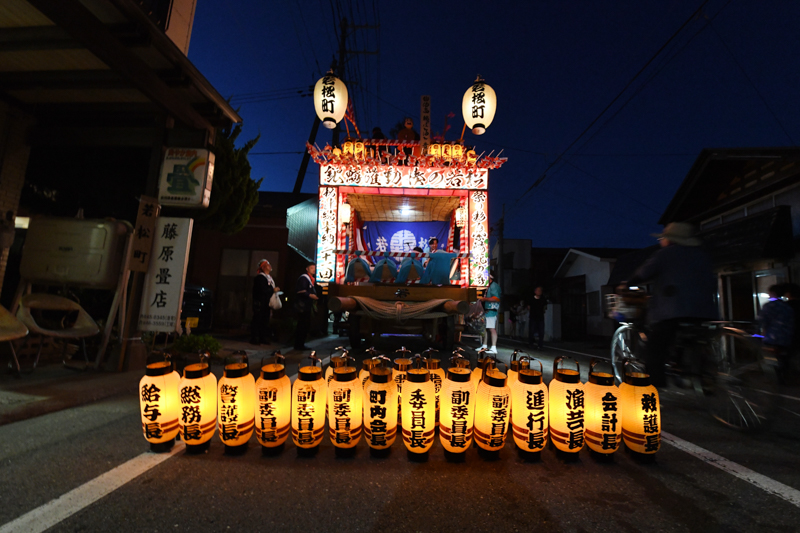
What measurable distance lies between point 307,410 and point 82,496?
1.21 metres

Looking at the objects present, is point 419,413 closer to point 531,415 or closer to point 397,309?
point 531,415

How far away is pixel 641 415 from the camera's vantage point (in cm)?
244

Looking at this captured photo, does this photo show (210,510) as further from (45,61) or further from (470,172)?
(470,172)

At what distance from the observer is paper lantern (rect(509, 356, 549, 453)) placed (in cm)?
245

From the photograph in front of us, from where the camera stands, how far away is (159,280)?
5051mm

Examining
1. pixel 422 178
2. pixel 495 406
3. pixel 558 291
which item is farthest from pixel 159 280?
pixel 558 291

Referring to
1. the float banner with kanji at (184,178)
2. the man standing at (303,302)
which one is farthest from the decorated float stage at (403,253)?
the float banner with kanji at (184,178)

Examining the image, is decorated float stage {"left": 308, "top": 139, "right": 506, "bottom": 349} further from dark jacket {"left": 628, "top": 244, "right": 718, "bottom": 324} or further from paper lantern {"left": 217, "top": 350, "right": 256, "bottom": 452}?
paper lantern {"left": 217, "top": 350, "right": 256, "bottom": 452}

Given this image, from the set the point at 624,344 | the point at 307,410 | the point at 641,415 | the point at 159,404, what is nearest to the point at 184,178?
the point at 159,404

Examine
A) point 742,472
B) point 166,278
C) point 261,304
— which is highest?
point 166,278

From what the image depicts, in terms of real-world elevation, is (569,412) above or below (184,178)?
below

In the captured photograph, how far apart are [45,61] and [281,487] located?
650 centimetres

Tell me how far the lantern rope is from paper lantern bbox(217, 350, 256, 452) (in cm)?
418

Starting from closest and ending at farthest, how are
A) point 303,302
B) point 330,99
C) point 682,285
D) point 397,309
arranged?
point 682,285 < point 397,309 < point 303,302 < point 330,99
